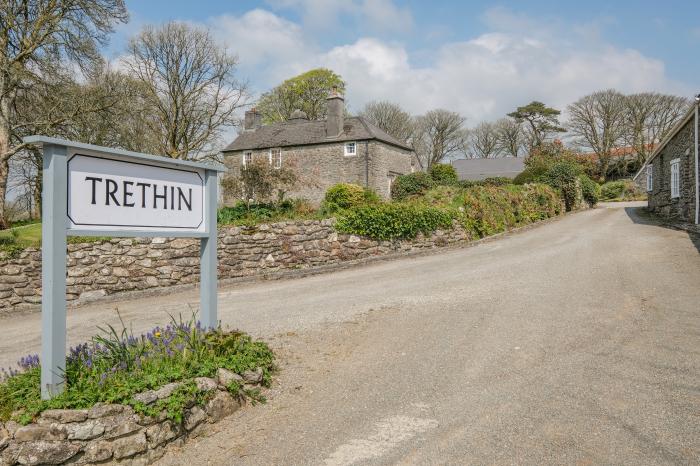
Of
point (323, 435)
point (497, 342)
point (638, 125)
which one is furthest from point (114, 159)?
point (638, 125)

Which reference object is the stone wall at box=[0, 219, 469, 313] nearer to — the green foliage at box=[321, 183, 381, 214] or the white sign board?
the white sign board

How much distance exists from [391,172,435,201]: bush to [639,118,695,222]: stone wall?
13621 millimetres

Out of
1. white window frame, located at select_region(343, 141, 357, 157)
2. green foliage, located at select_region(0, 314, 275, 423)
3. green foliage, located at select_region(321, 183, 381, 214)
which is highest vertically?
white window frame, located at select_region(343, 141, 357, 157)

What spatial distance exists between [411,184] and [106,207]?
31.4 metres

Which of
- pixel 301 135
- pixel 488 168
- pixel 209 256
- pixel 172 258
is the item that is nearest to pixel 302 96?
pixel 301 135

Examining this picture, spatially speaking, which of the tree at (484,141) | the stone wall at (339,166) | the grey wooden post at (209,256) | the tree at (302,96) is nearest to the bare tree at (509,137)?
the tree at (484,141)

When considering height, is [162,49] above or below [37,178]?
above

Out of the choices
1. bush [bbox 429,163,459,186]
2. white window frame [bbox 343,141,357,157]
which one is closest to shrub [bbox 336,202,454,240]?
white window frame [bbox 343,141,357,157]

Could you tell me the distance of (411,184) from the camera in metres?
34.6

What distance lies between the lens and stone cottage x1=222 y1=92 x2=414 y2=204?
33.9 m

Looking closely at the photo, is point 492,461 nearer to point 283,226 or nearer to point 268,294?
point 268,294

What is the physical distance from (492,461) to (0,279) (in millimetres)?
11443

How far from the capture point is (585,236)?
679 inches

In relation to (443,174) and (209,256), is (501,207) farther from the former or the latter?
(443,174)
